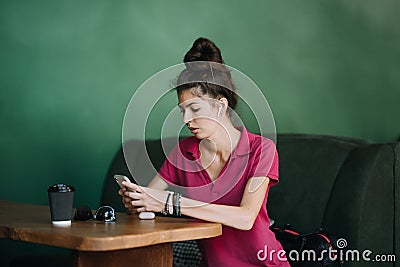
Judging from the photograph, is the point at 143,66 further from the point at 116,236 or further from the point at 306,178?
the point at 116,236

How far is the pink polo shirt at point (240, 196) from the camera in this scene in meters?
2.29

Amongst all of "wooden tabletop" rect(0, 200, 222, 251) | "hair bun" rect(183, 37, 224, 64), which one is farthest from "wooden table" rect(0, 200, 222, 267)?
"hair bun" rect(183, 37, 224, 64)

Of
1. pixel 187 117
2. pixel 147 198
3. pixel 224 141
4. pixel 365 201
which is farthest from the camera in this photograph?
pixel 365 201

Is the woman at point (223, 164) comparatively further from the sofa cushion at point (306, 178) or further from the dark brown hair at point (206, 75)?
the sofa cushion at point (306, 178)

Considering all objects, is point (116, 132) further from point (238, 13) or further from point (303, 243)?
point (303, 243)

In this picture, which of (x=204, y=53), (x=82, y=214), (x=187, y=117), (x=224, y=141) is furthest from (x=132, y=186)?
(x=204, y=53)

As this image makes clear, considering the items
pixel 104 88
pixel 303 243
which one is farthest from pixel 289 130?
pixel 303 243

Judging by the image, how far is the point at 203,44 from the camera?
236 cm

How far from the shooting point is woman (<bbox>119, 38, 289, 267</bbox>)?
7.42ft

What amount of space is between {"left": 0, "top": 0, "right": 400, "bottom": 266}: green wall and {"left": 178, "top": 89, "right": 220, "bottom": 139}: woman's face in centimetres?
125

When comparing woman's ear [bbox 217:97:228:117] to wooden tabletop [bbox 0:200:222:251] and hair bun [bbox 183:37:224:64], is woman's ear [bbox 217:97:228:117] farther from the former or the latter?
wooden tabletop [bbox 0:200:222:251]

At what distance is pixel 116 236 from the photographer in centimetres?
174

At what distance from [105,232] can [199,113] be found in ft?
1.92

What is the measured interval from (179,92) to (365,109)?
2.10 m
